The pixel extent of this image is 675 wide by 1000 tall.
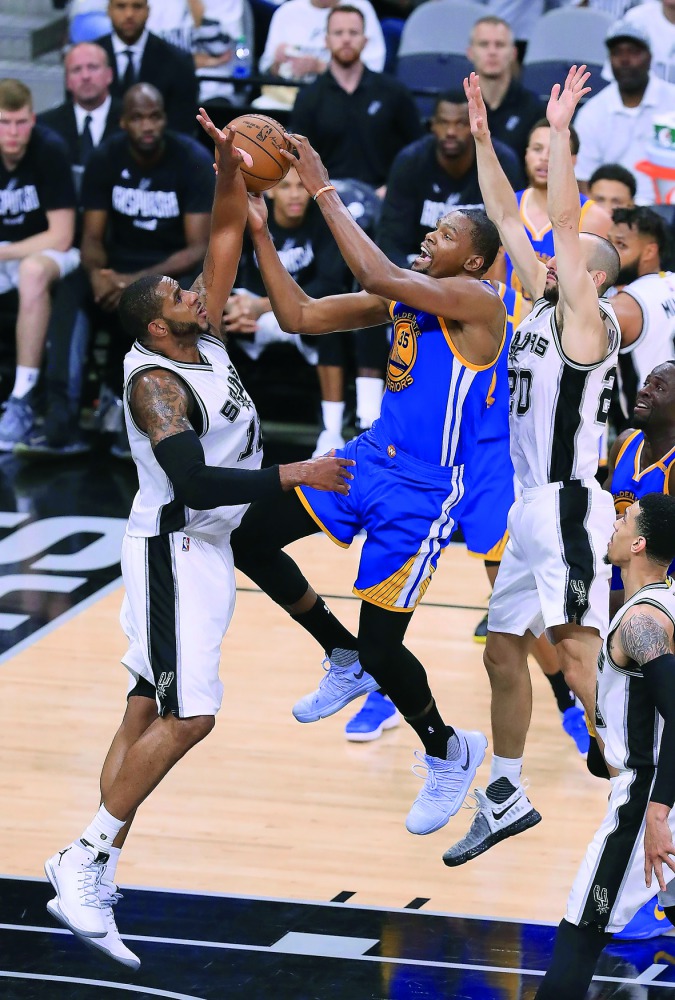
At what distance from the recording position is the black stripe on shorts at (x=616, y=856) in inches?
155

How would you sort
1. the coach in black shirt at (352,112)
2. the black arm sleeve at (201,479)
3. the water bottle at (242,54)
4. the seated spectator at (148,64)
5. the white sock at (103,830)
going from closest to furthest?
the black arm sleeve at (201,479)
the white sock at (103,830)
the coach in black shirt at (352,112)
the seated spectator at (148,64)
the water bottle at (242,54)

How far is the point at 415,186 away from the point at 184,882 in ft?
15.6

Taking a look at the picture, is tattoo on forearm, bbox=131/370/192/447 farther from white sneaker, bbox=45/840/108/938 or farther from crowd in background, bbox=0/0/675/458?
crowd in background, bbox=0/0/675/458

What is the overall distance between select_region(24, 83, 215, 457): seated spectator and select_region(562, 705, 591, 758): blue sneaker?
154 inches

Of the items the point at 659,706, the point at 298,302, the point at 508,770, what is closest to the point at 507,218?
the point at 298,302

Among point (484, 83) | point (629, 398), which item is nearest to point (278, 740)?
point (629, 398)

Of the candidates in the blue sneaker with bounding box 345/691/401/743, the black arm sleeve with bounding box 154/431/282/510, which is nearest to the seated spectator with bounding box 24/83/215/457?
the blue sneaker with bounding box 345/691/401/743

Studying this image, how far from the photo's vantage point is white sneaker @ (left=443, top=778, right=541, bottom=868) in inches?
199

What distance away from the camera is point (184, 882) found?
508 cm

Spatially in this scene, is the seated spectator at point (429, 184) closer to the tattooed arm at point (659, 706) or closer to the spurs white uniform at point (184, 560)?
the spurs white uniform at point (184, 560)

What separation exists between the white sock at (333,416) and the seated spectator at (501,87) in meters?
1.81

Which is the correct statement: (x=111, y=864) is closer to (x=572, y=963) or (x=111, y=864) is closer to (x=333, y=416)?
(x=572, y=963)

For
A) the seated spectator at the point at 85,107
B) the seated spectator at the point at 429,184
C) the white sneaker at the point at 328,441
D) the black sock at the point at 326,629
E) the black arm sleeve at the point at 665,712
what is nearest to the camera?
the black arm sleeve at the point at 665,712

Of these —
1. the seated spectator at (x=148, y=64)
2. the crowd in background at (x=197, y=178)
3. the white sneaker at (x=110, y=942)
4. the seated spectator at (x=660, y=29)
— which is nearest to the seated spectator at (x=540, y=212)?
the crowd in background at (x=197, y=178)
